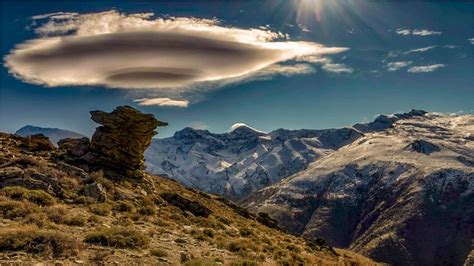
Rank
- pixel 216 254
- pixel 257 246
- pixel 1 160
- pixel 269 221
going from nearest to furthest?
pixel 216 254 < pixel 257 246 < pixel 1 160 < pixel 269 221

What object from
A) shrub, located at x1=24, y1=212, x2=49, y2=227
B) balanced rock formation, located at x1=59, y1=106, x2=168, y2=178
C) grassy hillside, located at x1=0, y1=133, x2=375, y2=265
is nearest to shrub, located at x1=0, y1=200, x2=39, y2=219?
grassy hillside, located at x1=0, y1=133, x2=375, y2=265

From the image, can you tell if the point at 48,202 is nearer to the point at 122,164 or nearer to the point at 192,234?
the point at 192,234

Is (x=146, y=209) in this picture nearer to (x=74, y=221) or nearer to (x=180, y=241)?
(x=180, y=241)

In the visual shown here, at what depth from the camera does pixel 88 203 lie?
104ft

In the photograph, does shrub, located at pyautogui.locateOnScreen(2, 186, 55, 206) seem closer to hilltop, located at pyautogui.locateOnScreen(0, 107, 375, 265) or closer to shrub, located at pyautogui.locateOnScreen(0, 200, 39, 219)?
hilltop, located at pyautogui.locateOnScreen(0, 107, 375, 265)

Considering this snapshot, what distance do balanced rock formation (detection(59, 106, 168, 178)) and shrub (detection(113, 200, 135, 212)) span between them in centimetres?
958

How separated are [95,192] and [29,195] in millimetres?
6410

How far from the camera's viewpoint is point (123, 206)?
1315 inches

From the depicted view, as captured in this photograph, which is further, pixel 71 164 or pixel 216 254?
pixel 71 164

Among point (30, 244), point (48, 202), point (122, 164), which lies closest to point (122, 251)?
point (30, 244)

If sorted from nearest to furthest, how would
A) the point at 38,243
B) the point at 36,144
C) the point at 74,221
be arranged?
the point at 38,243
the point at 74,221
the point at 36,144

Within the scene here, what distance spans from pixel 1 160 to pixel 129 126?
14.5 metres

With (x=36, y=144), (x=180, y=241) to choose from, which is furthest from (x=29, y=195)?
(x=36, y=144)

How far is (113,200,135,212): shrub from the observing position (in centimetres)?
3278
